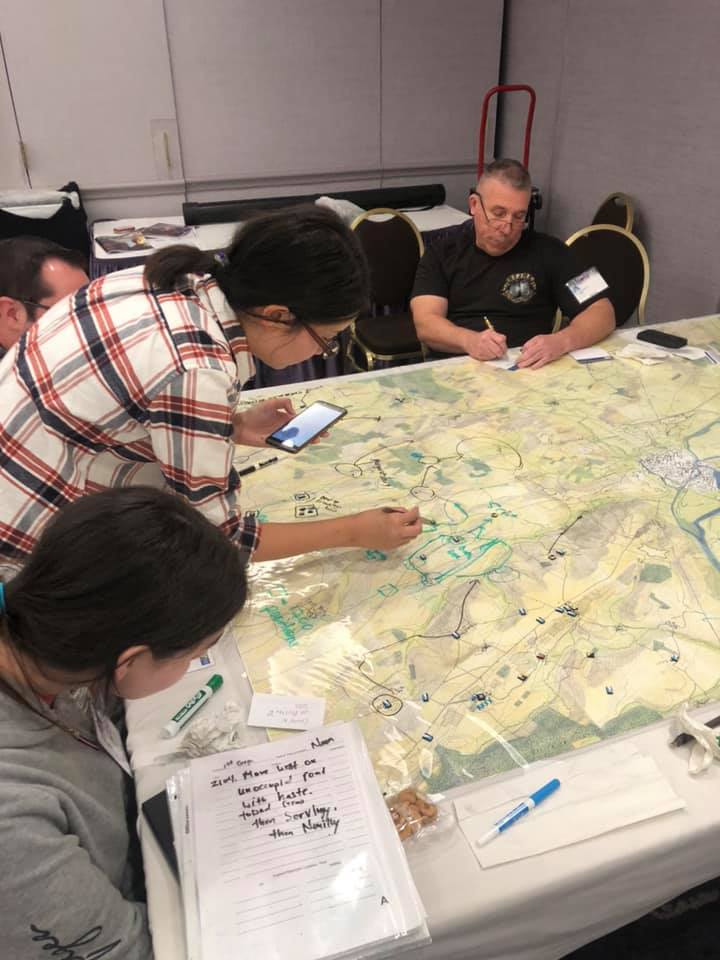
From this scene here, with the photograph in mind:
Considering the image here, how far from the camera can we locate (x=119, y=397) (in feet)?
3.07

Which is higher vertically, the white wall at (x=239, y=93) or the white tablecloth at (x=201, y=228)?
the white wall at (x=239, y=93)

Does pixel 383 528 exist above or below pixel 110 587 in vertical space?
below

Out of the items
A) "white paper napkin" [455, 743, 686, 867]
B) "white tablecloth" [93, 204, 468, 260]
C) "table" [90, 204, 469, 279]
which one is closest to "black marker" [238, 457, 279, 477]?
"white paper napkin" [455, 743, 686, 867]

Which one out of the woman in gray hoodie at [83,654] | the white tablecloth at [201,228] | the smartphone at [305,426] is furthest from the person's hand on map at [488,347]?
the white tablecloth at [201,228]

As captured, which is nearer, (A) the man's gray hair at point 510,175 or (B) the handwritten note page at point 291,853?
(B) the handwritten note page at point 291,853

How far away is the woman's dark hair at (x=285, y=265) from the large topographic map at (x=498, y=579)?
419mm

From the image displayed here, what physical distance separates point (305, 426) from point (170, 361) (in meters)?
0.65

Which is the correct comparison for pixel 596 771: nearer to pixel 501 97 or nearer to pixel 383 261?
pixel 383 261

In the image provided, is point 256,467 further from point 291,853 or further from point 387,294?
point 387,294

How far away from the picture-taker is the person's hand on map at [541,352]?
6.13 ft

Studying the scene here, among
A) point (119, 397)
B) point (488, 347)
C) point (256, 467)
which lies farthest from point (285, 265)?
point (488, 347)

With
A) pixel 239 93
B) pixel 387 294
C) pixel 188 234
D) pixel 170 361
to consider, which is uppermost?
pixel 239 93

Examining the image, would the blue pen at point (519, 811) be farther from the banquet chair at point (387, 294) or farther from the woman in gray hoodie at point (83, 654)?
the banquet chair at point (387, 294)

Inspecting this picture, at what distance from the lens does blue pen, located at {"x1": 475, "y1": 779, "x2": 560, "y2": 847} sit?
2.53 ft
